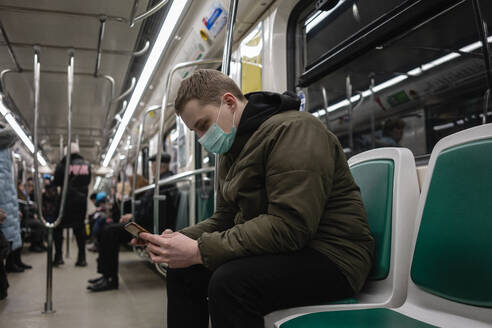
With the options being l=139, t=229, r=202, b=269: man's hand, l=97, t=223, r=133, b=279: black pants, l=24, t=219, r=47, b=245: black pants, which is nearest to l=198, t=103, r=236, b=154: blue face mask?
l=139, t=229, r=202, b=269: man's hand

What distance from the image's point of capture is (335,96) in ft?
20.0

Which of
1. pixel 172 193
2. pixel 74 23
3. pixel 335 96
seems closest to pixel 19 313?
pixel 172 193

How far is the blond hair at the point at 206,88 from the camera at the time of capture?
1375 millimetres

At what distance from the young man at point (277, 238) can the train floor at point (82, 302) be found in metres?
1.70

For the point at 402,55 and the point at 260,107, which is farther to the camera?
the point at 402,55

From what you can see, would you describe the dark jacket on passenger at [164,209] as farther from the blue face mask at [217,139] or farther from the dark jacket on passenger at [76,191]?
the blue face mask at [217,139]

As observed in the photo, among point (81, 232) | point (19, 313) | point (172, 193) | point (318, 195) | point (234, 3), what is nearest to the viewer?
point (318, 195)

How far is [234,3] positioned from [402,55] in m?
4.17

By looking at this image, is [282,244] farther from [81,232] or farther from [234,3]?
[81,232]

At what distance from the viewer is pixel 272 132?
1.16 meters

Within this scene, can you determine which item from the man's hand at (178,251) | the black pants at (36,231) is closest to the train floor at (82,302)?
the man's hand at (178,251)

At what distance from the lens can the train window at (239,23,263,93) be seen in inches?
103

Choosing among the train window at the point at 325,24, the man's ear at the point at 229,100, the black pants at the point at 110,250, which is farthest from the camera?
the black pants at the point at 110,250

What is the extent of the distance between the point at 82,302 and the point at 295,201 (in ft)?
9.66
